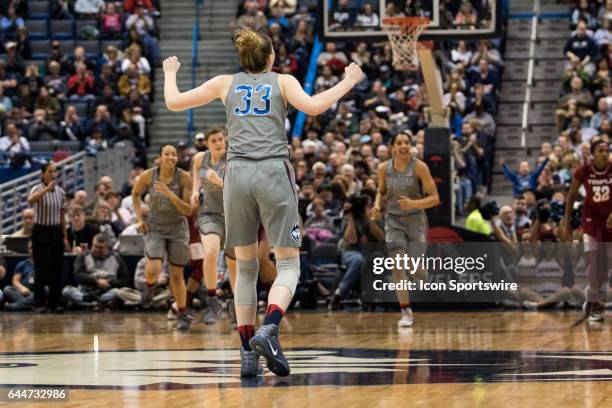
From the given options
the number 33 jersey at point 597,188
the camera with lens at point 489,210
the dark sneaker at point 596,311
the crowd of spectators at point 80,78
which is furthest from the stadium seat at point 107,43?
the dark sneaker at point 596,311

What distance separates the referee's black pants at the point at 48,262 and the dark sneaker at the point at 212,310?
4.32 m

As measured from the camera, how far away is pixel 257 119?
8.35m

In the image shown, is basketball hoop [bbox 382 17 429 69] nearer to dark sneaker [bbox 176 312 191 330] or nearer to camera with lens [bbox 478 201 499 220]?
camera with lens [bbox 478 201 499 220]

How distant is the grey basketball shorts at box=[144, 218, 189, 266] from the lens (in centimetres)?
1375

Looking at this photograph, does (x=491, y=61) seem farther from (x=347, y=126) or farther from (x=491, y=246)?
(x=491, y=246)

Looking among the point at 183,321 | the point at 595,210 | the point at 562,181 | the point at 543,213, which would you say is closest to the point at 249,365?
the point at 183,321

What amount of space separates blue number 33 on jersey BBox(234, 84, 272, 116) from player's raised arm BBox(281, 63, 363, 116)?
12cm

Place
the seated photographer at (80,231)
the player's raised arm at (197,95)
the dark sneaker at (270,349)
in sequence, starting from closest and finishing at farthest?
the dark sneaker at (270,349) < the player's raised arm at (197,95) < the seated photographer at (80,231)

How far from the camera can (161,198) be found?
13.8m

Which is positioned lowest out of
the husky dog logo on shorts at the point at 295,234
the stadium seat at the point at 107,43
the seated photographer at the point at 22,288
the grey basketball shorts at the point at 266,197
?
the seated photographer at the point at 22,288

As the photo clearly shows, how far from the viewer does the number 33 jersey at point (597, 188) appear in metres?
14.0

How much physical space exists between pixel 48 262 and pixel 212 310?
4459 millimetres

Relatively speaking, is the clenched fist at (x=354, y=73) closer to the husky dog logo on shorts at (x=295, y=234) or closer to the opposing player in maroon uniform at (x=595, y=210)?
the husky dog logo on shorts at (x=295, y=234)

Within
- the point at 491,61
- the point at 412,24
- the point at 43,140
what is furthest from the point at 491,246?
the point at 43,140
